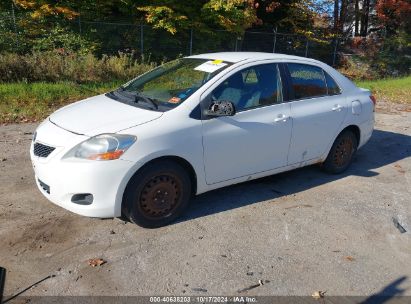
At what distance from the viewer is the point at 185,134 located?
4.33 m

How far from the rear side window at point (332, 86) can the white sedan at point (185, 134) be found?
0.02m

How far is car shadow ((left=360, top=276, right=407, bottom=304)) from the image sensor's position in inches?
137

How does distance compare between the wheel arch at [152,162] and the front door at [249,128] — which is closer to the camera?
the wheel arch at [152,162]

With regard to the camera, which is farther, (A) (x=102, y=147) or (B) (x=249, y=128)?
(B) (x=249, y=128)

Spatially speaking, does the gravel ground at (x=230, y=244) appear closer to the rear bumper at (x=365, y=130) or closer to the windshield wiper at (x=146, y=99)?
the rear bumper at (x=365, y=130)

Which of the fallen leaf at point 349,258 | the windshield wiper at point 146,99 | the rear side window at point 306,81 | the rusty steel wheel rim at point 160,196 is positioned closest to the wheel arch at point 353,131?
the rear side window at point 306,81

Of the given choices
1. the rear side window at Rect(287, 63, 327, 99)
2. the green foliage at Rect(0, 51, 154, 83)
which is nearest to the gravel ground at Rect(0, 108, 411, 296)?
the rear side window at Rect(287, 63, 327, 99)

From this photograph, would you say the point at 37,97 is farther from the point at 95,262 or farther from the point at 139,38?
the point at 139,38

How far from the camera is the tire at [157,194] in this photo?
13.6 ft

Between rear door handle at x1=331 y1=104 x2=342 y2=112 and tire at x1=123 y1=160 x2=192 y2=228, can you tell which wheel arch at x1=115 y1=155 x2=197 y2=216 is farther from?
rear door handle at x1=331 y1=104 x2=342 y2=112

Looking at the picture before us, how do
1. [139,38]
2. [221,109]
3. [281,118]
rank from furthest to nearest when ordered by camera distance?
[139,38], [281,118], [221,109]

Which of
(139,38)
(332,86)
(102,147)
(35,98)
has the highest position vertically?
(139,38)

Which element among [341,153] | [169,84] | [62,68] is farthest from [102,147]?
[62,68]

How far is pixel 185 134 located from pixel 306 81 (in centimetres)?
209
